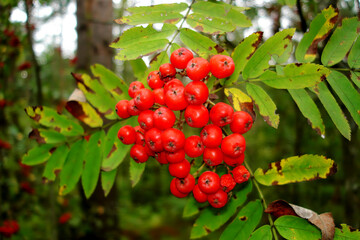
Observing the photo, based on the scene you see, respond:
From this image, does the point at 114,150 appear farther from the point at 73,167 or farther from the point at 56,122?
the point at 56,122

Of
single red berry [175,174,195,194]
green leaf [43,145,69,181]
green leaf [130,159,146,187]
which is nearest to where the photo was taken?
single red berry [175,174,195,194]

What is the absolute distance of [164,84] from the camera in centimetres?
157

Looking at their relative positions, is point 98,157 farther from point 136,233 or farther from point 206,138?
point 136,233

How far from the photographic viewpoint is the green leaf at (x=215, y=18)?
1575mm

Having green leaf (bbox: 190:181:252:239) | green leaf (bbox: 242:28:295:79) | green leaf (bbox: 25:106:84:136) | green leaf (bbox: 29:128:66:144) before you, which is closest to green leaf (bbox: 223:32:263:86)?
green leaf (bbox: 242:28:295:79)

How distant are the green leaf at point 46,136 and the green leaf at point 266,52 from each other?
1321 millimetres

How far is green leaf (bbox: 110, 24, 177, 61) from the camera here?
1.57 m

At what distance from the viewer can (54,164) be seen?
1966mm

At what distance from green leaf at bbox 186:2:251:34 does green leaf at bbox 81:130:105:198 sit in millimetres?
986

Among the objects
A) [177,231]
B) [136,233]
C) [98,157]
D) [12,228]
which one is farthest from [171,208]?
[98,157]

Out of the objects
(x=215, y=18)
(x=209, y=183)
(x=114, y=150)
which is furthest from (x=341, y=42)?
(x=114, y=150)

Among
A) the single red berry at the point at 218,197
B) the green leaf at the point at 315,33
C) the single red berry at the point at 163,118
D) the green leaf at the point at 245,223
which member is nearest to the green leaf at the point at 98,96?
the single red berry at the point at 163,118

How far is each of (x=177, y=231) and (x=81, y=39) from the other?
8.46 m

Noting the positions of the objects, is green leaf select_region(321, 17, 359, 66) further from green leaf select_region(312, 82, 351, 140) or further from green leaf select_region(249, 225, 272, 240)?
green leaf select_region(249, 225, 272, 240)
